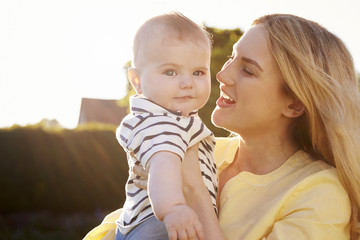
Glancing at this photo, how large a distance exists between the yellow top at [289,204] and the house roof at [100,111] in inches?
1097

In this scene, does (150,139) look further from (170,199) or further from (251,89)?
(251,89)

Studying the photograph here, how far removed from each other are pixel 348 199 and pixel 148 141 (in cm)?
121

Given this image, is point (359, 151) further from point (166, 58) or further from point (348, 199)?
point (166, 58)

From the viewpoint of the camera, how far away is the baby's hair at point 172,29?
9.00 feet

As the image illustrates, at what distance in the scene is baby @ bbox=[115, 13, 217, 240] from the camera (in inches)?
95.3

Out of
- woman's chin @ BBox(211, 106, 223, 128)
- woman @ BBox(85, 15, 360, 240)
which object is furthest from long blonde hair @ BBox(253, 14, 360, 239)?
woman's chin @ BBox(211, 106, 223, 128)

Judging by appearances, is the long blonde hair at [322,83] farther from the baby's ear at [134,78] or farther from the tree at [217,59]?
the tree at [217,59]

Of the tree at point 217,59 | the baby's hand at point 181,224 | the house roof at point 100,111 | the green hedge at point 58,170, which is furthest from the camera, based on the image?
the house roof at point 100,111

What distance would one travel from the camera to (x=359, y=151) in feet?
9.91

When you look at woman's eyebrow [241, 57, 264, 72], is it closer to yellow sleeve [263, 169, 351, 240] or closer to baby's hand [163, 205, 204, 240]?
yellow sleeve [263, 169, 351, 240]

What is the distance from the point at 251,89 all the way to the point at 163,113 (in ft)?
2.47

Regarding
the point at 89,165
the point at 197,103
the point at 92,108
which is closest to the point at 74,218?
the point at 89,165

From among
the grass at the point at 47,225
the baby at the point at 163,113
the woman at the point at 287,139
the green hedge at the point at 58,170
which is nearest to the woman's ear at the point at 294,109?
the woman at the point at 287,139

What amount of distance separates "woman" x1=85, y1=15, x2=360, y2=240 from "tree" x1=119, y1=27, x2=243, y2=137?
3538 millimetres
